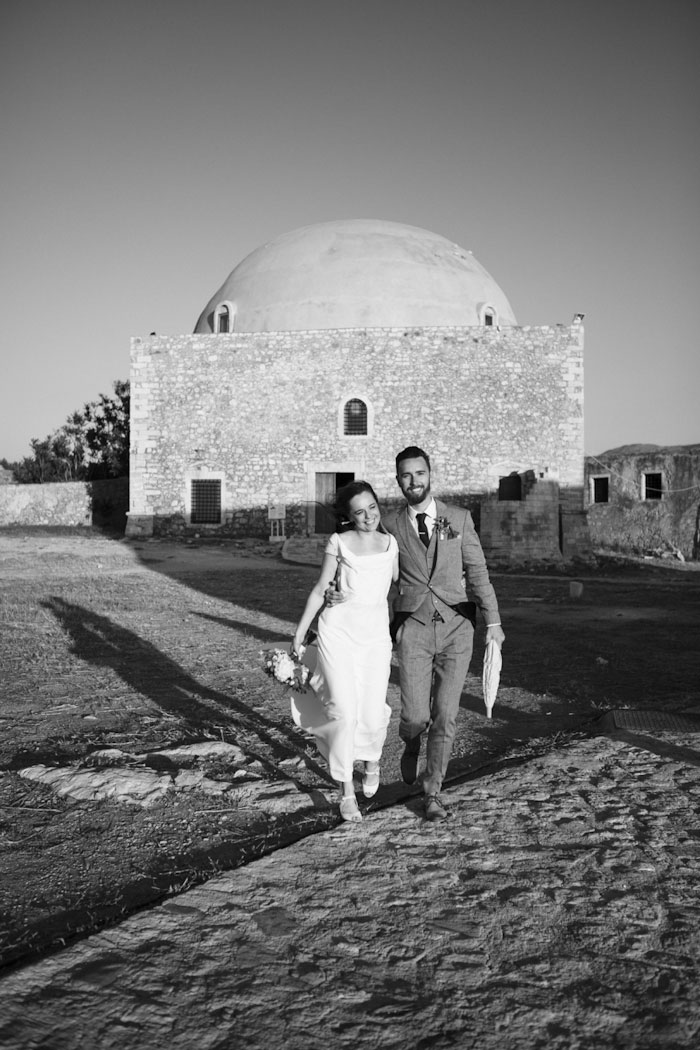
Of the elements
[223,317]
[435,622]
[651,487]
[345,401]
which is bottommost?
[435,622]

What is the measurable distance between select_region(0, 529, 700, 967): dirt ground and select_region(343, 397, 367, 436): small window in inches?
415

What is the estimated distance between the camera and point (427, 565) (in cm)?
334

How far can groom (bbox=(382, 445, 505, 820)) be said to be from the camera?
10.8 ft

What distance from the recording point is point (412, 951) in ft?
7.02

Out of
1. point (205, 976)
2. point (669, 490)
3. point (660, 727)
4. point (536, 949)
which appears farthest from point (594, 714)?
point (669, 490)

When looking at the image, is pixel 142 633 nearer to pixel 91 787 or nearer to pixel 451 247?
pixel 91 787

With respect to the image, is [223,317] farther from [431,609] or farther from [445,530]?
[431,609]

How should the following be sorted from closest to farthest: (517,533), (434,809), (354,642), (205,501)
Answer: (434,809), (354,642), (517,533), (205,501)

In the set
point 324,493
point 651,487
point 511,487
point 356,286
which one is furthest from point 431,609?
point 651,487

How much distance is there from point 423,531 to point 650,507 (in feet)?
69.9

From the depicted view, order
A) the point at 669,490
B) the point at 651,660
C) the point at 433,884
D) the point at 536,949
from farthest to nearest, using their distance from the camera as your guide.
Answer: the point at 669,490, the point at 651,660, the point at 433,884, the point at 536,949

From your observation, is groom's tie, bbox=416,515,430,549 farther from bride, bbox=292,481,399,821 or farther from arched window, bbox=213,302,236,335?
arched window, bbox=213,302,236,335

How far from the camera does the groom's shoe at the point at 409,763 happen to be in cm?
340

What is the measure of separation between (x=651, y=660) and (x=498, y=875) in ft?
14.5
